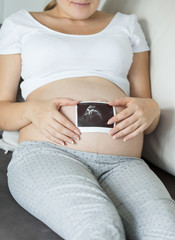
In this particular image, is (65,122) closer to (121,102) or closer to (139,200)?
(121,102)

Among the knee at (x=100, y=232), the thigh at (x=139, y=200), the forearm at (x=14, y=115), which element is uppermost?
the forearm at (x=14, y=115)

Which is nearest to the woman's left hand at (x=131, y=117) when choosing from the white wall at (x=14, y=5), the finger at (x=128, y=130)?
the finger at (x=128, y=130)

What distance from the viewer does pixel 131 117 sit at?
1.22 metres

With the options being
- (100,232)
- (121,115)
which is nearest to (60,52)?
(121,115)

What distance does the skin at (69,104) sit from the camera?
1.17m

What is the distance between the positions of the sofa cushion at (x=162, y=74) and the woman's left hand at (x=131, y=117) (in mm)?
106

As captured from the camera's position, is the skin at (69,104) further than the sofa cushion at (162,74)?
No

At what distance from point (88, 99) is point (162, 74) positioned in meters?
0.31

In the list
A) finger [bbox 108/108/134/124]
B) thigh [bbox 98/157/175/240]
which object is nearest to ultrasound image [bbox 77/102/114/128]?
finger [bbox 108/108/134/124]

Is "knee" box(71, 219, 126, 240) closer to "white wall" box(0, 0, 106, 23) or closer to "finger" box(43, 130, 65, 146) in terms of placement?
"finger" box(43, 130, 65, 146)

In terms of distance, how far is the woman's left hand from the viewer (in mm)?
1183

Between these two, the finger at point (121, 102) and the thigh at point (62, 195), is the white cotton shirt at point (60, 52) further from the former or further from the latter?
the thigh at point (62, 195)

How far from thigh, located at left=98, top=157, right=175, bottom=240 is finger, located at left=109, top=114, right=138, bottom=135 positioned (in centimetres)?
9

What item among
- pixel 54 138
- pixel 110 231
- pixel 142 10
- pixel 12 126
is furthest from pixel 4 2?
pixel 110 231
